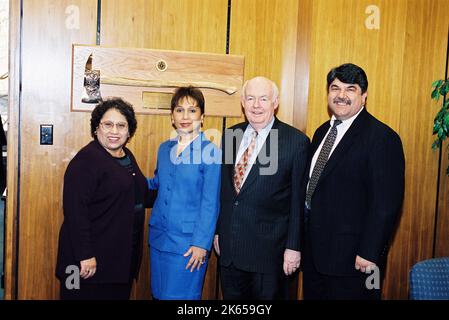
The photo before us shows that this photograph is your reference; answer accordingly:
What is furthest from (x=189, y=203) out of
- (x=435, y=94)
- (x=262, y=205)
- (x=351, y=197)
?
(x=435, y=94)

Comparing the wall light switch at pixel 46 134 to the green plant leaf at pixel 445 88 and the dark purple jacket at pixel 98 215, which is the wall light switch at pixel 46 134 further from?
the green plant leaf at pixel 445 88

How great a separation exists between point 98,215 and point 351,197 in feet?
4.36

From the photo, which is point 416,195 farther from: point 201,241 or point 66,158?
point 66,158

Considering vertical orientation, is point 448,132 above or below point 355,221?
above

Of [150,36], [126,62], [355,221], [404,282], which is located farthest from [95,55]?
[404,282]

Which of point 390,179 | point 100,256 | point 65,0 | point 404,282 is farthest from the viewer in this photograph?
point 404,282

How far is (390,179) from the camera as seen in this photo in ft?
7.14

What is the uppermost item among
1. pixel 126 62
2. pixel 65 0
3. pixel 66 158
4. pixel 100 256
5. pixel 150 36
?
pixel 65 0

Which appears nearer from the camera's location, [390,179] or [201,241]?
[390,179]

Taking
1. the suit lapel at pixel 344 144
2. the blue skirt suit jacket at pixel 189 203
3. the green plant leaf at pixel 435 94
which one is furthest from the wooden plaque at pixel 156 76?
the green plant leaf at pixel 435 94

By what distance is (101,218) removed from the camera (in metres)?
2.32

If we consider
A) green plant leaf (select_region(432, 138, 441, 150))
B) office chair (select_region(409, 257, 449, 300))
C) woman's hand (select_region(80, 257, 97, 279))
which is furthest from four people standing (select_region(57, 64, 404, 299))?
green plant leaf (select_region(432, 138, 441, 150))

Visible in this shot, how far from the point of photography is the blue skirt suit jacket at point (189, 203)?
2.42 metres

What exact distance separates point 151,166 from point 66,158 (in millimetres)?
562
